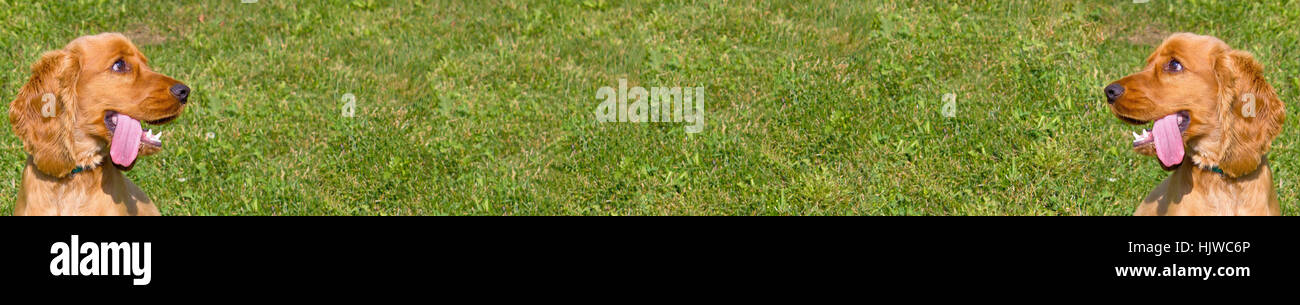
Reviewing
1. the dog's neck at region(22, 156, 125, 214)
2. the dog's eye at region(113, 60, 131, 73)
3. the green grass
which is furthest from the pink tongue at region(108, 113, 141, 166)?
the green grass

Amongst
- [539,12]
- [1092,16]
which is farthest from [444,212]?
[1092,16]

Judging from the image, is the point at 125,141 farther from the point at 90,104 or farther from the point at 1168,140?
the point at 1168,140

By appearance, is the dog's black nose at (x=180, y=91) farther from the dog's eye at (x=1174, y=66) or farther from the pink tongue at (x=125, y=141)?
the dog's eye at (x=1174, y=66)

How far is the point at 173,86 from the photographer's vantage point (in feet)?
19.7

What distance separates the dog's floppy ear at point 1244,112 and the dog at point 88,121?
16.6 feet

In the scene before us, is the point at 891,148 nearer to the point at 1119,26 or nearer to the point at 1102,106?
the point at 1102,106

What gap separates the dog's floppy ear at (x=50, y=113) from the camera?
5.96 metres

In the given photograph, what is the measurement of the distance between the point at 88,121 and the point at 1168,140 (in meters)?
5.24

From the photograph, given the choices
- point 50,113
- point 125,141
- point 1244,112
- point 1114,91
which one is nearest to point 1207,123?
point 1244,112

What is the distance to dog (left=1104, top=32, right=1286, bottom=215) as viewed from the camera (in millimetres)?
5945

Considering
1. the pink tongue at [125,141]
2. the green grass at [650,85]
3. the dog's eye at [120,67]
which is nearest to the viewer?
the pink tongue at [125,141]

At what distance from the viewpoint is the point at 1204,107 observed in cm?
603

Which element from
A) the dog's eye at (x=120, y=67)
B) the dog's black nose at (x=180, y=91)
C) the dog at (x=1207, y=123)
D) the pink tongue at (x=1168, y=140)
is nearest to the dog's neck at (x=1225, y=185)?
the dog at (x=1207, y=123)

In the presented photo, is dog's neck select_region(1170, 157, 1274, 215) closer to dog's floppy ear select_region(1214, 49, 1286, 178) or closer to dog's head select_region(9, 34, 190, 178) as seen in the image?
dog's floppy ear select_region(1214, 49, 1286, 178)
